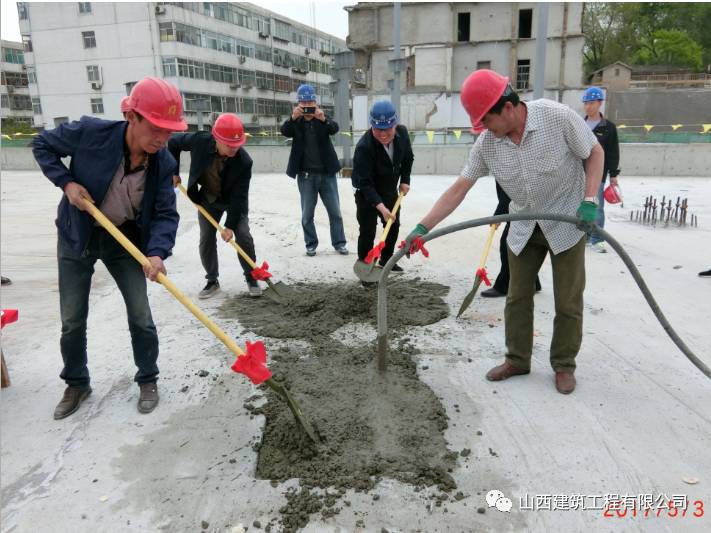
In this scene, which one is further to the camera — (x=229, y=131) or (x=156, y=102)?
(x=229, y=131)

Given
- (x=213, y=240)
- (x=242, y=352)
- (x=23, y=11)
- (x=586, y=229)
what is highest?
(x=23, y=11)

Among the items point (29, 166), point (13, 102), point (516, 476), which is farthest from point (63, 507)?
point (13, 102)

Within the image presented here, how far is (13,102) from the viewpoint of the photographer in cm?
4225

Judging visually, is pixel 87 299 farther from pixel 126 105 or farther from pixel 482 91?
pixel 482 91

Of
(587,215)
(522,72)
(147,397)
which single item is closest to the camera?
(587,215)

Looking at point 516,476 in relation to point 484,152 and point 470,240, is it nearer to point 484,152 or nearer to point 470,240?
point 484,152

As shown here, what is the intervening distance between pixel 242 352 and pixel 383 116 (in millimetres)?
2769

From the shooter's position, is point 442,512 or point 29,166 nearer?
point 442,512

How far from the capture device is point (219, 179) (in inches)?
176

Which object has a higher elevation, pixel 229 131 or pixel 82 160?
pixel 229 131

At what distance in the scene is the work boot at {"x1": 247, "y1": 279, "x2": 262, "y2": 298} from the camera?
4.73 m

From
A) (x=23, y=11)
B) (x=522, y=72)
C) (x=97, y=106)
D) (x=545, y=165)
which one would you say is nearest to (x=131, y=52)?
(x=97, y=106)

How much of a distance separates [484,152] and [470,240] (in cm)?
389

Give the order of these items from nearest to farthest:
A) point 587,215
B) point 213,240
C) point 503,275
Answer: point 587,215 < point 503,275 < point 213,240
